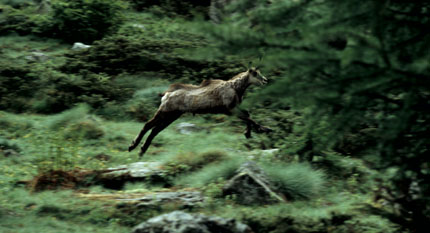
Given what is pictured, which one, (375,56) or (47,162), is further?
(47,162)

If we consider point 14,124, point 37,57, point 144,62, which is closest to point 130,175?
point 14,124

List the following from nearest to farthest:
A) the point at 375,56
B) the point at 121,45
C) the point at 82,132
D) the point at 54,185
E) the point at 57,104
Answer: the point at 375,56, the point at 54,185, the point at 82,132, the point at 57,104, the point at 121,45

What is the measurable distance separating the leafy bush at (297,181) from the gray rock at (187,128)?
4032mm

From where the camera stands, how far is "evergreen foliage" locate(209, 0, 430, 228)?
450 cm

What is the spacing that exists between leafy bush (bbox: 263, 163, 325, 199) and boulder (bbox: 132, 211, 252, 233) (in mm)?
1970

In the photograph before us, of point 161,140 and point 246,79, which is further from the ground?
point 246,79

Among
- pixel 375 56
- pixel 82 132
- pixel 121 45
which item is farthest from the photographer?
pixel 121 45

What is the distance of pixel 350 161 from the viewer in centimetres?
991

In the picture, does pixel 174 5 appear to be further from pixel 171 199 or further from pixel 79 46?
pixel 171 199

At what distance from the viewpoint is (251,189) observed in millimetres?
7809

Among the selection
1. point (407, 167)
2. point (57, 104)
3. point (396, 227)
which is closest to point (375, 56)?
point (407, 167)

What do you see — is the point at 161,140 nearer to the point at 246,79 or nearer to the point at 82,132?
the point at 82,132

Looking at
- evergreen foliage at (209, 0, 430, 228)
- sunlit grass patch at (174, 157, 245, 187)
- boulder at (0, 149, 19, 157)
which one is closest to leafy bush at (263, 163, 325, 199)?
sunlit grass patch at (174, 157, 245, 187)

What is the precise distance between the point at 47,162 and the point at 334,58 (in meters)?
6.46
